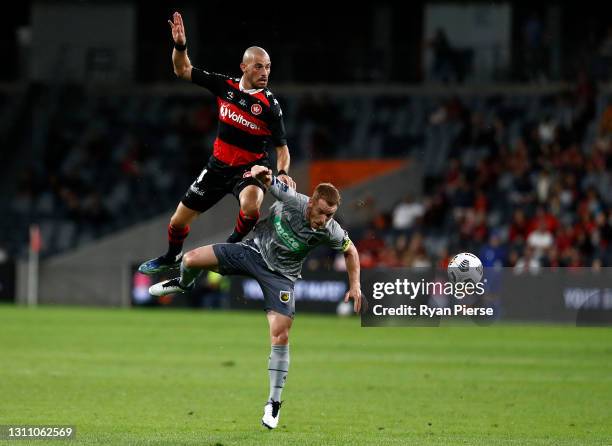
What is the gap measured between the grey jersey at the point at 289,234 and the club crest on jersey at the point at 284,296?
0.21 m

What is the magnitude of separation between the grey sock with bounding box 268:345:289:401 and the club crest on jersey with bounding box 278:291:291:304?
424mm

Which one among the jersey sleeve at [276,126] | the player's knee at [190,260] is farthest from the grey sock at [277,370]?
the jersey sleeve at [276,126]

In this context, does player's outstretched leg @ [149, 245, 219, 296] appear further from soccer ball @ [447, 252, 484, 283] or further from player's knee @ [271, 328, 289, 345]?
soccer ball @ [447, 252, 484, 283]

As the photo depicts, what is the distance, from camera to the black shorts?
13.2 m

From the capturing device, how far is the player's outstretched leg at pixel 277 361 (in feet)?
40.2

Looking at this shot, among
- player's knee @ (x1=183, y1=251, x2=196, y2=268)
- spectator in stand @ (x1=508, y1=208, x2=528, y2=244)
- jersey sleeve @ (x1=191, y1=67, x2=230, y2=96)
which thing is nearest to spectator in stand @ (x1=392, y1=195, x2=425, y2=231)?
spectator in stand @ (x1=508, y1=208, x2=528, y2=244)

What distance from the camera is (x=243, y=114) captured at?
12.9 meters

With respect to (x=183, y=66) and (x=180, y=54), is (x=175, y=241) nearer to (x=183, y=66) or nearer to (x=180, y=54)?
(x=183, y=66)

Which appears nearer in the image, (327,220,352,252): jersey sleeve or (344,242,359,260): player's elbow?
(327,220,352,252): jersey sleeve

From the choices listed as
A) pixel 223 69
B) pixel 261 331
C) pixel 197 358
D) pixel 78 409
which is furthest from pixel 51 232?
pixel 78 409

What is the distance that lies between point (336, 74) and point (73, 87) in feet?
25.8

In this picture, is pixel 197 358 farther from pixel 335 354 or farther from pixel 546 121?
pixel 546 121

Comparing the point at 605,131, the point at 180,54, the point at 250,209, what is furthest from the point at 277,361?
the point at 605,131

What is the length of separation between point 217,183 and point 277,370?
215 cm
